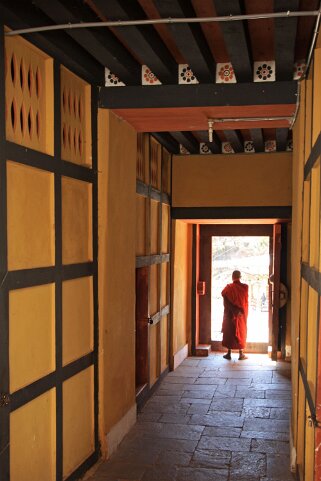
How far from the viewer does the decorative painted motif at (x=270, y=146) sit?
7.73 metres

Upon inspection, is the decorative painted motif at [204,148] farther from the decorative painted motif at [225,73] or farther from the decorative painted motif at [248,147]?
the decorative painted motif at [225,73]

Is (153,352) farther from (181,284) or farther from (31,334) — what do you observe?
(31,334)

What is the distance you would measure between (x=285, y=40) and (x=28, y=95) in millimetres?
1817

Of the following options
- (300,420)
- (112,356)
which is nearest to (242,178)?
(112,356)

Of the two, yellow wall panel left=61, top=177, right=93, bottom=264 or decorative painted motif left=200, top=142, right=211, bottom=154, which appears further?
decorative painted motif left=200, top=142, right=211, bottom=154

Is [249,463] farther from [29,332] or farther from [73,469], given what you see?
[29,332]

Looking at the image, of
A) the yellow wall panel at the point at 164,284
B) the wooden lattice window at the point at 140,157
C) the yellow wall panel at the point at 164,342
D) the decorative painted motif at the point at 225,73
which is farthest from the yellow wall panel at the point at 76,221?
the yellow wall panel at the point at 164,342

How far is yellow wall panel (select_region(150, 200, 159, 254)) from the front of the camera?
7027mm

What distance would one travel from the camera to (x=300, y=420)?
4148mm

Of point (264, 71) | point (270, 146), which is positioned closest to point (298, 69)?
point (264, 71)

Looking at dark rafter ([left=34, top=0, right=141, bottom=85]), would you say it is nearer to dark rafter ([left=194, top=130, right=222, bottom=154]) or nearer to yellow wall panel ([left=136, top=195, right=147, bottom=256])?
yellow wall panel ([left=136, top=195, right=147, bottom=256])

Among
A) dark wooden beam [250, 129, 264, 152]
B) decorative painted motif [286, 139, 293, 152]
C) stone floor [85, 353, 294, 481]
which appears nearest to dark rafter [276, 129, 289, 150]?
decorative painted motif [286, 139, 293, 152]

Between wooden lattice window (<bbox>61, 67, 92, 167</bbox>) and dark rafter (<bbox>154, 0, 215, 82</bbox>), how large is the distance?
0.91 meters

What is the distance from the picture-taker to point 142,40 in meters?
3.74
